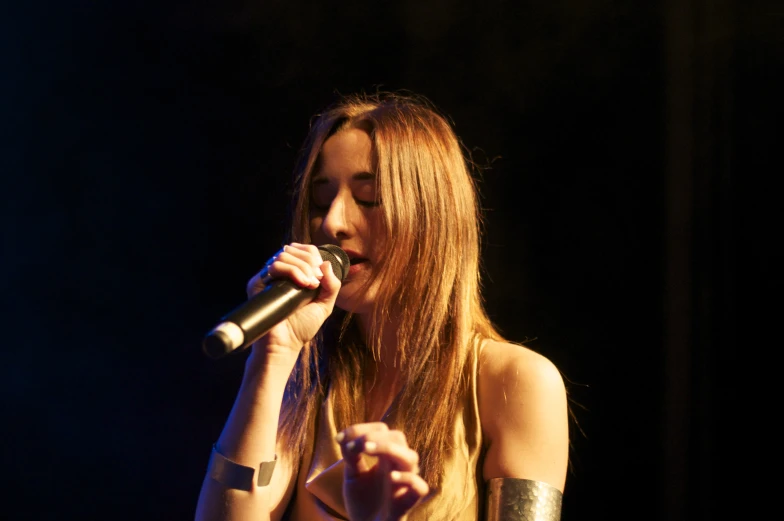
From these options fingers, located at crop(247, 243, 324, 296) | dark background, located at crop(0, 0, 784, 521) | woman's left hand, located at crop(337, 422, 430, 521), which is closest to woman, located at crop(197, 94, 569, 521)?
fingers, located at crop(247, 243, 324, 296)

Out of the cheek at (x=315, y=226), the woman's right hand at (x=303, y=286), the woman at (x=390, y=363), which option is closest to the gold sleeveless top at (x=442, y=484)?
the woman at (x=390, y=363)

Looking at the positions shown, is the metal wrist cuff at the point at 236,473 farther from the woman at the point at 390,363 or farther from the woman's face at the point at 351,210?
the woman's face at the point at 351,210

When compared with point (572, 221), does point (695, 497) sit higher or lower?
lower

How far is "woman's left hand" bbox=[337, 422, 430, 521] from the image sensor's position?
0.80 m

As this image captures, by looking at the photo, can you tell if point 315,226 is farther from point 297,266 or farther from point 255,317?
point 255,317

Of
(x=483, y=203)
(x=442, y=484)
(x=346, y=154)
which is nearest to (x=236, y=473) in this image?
(x=442, y=484)

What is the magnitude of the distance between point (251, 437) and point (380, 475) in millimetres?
327

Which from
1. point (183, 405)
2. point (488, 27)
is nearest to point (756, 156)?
point (488, 27)

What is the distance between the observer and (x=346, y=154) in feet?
4.34

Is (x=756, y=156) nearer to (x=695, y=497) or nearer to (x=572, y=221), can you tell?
(x=572, y=221)

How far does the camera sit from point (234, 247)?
5.90ft

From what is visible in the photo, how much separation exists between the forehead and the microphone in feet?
1.08

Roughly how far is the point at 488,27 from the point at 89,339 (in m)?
1.29

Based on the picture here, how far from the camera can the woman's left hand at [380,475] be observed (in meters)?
0.80
